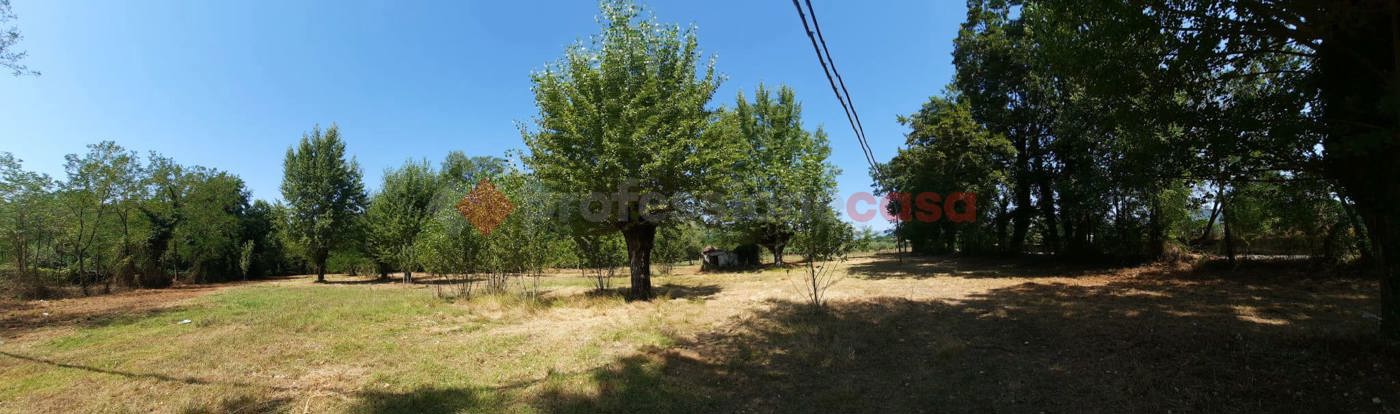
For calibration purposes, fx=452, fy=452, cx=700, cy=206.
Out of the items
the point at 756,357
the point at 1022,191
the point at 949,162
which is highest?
the point at 949,162

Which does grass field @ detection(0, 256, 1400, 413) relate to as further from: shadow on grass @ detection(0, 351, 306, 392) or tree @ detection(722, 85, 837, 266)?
tree @ detection(722, 85, 837, 266)

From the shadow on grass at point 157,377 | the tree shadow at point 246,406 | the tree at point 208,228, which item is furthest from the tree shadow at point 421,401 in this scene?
the tree at point 208,228

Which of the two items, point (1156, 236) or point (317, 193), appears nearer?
point (1156, 236)

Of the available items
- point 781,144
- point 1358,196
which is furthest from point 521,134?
point 781,144

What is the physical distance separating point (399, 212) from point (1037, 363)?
2756 cm

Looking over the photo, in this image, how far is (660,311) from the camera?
34.4ft

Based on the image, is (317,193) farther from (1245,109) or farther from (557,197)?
(1245,109)

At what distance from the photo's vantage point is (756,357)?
21.4ft

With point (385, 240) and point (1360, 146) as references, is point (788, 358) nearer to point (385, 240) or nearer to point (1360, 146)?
point (1360, 146)

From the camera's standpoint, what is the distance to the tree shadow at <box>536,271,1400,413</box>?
4.31 meters

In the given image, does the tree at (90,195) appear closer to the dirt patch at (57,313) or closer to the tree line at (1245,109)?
the dirt patch at (57,313)

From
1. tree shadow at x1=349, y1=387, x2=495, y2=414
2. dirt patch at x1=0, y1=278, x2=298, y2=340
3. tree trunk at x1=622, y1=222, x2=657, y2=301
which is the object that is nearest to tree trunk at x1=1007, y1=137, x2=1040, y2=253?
tree trunk at x1=622, y1=222, x2=657, y2=301

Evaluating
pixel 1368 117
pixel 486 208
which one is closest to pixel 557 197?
pixel 486 208

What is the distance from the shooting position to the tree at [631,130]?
1143 cm
